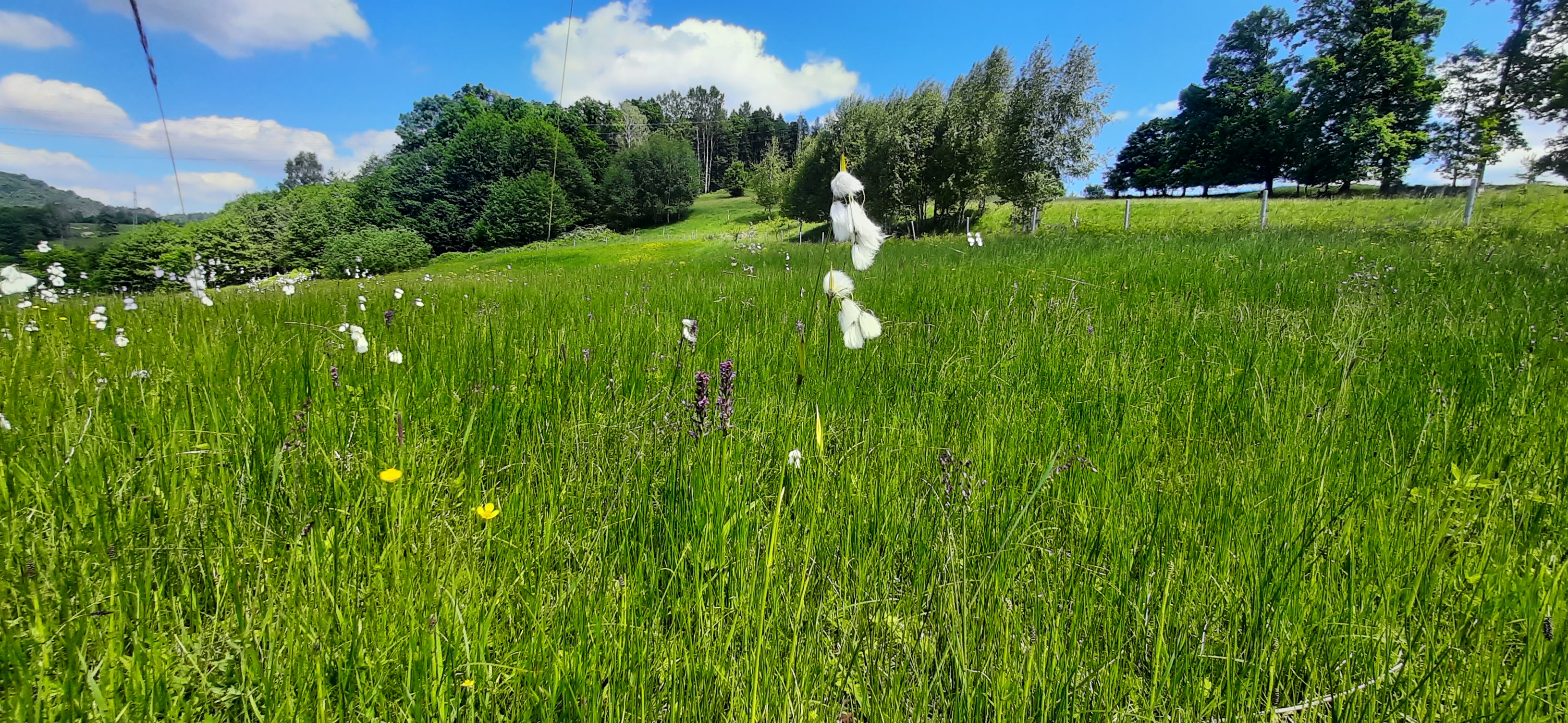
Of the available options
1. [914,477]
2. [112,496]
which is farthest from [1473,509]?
[112,496]

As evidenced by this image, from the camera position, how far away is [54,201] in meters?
5.29

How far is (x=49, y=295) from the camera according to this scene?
157 inches

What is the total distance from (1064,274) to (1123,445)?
5029 mm

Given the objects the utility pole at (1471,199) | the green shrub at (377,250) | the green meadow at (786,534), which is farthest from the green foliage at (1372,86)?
the green shrub at (377,250)

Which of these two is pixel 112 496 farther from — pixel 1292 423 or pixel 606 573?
pixel 1292 423

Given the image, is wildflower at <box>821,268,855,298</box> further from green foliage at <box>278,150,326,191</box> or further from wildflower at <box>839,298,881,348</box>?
green foliage at <box>278,150,326,191</box>

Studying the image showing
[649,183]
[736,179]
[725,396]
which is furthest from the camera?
[736,179]

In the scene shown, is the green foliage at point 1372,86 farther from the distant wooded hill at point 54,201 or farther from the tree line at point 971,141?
the distant wooded hill at point 54,201

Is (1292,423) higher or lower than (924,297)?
lower

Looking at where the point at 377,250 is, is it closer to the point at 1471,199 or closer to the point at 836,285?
the point at 836,285

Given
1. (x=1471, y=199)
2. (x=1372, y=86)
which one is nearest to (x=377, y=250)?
(x=1471, y=199)

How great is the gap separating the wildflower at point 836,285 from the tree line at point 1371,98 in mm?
39149

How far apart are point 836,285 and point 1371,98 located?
55.5m

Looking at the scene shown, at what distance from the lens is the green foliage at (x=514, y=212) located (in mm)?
55562
